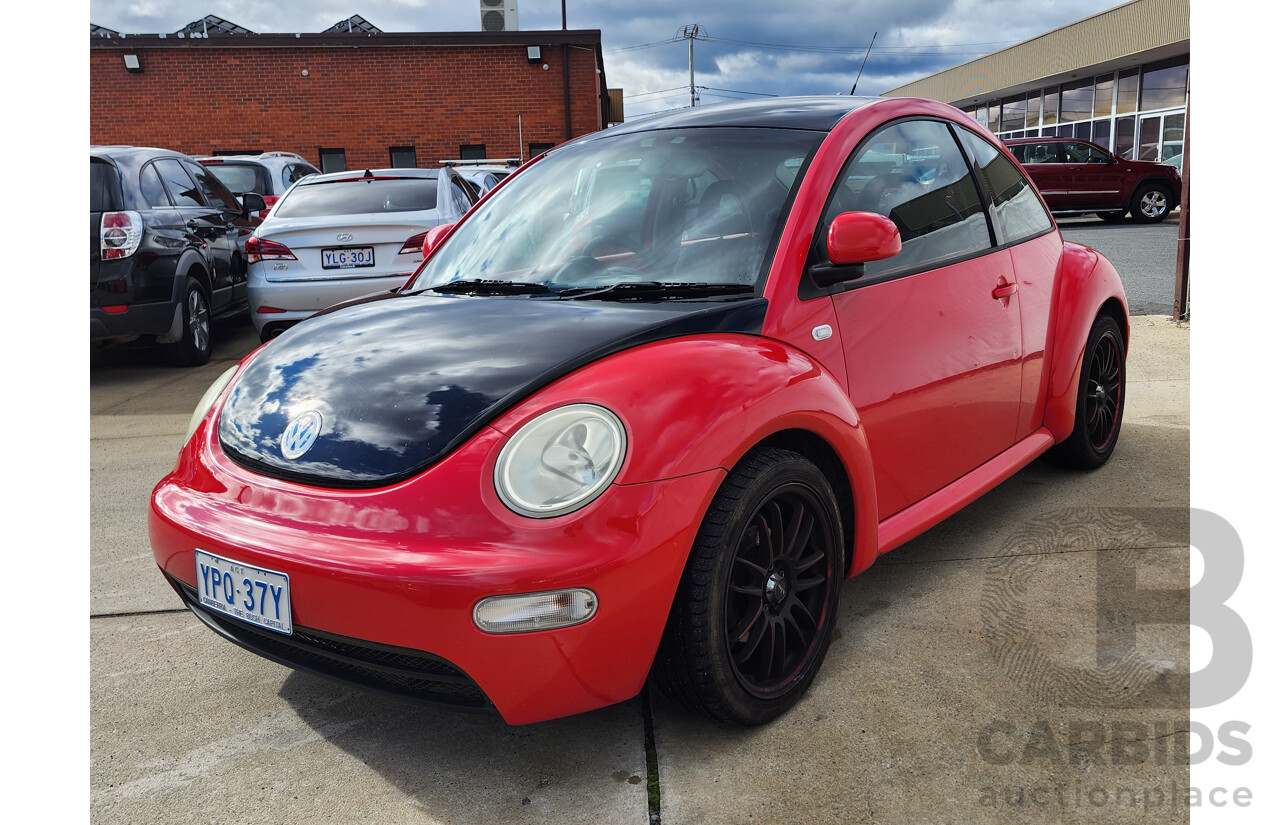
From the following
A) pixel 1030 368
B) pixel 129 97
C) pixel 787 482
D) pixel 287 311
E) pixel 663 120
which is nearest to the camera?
pixel 787 482

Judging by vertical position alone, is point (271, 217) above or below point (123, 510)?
above

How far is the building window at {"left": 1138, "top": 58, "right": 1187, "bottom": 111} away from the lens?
70.1ft

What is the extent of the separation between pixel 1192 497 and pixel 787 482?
2.40 meters

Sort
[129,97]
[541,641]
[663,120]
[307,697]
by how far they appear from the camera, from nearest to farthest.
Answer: [541,641] < [307,697] < [663,120] < [129,97]

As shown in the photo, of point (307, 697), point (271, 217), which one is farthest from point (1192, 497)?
point (271, 217)

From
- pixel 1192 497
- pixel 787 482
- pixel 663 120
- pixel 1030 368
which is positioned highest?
pixel 663 120

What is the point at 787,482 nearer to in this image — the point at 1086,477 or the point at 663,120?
the point at 663,120

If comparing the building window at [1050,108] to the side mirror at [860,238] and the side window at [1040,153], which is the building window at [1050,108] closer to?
the side window at [1040,153]

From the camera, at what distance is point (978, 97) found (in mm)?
31547

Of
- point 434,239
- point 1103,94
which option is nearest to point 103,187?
point 434,239

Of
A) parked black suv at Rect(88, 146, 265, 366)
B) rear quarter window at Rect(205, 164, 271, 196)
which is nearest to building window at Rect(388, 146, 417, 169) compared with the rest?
rear quarter window at Rect(205, 164, 271, 196)

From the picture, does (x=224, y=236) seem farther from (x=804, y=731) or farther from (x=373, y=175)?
(x=804, y=731)

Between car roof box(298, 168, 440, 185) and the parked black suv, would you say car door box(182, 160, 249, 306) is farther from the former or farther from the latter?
car roof box(298, 168, 440, 185)

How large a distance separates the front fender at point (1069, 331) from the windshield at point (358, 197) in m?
4.88
